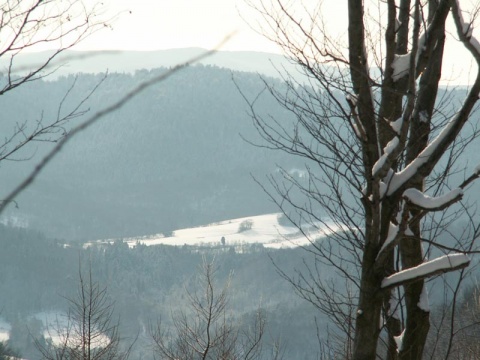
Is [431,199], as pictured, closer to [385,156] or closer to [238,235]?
[385,156]

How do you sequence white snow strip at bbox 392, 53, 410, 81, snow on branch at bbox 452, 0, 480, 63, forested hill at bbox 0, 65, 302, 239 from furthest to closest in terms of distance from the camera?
forested hill at bbox 0, 65, 302, 239, white snow strip at bbox 392, 53, 410, 81, snow on branch at bbox 452, 0, 480, 63

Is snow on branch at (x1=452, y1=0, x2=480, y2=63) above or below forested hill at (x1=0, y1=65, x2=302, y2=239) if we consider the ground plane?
below

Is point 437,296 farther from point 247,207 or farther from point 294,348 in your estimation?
point 247,207

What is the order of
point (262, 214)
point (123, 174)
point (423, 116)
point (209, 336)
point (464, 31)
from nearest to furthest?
point (464, 31), point (423, 116), point (209, 336), point (262, 214), point (123, 174)

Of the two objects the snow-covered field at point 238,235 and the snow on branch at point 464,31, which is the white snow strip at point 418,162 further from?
the snow-covered field at point 238,235

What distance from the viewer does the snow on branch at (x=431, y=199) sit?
3.30 meters

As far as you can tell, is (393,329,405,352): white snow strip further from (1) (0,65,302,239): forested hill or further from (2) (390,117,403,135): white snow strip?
(1) (0,65,302,239): forested hill

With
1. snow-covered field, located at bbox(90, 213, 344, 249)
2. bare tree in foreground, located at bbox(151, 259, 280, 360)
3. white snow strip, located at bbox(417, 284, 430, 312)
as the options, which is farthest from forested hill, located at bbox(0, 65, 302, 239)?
white snow strip, located at bbox(417, 284, 430, 312)

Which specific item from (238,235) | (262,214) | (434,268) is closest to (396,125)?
(434,268)

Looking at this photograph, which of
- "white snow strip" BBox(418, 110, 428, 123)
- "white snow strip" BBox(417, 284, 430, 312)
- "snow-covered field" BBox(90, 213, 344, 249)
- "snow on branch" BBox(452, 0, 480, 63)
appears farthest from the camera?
"snow-covered field" BBox(90, 213, 344, 249)

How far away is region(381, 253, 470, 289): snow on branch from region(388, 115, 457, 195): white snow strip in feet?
1.26

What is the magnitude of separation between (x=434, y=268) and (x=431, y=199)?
12.6 inches

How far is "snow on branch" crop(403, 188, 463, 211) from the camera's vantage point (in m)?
3.30

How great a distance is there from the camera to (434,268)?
11.1 feet
